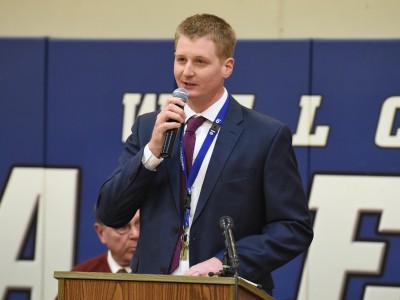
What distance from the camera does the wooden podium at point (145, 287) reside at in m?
2.82

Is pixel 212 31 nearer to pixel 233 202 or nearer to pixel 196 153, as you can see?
pixel 196 153

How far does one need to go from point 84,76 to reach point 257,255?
3.01 meters

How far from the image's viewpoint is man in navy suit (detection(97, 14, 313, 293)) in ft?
11.0

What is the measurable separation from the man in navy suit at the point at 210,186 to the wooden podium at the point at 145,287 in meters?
0.46

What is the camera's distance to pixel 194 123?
3.49 m

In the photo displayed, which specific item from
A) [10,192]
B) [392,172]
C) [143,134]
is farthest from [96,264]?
[143,134]

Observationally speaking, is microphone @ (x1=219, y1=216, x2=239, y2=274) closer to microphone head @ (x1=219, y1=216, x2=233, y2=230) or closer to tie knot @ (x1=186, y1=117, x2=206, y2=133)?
microphone head @ (x1=219, y1=216, x2=233, y2=230)

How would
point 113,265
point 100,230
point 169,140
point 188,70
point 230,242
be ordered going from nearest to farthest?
point 230,242 → point 169,140 → point 188,70 → point 113,265 → point 100,230

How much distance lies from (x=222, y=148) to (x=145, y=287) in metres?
0.72

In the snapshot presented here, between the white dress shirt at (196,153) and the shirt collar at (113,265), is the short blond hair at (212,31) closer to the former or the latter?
the white dress shirt at (196,153)

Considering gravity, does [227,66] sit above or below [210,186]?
above

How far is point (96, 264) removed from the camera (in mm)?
5703

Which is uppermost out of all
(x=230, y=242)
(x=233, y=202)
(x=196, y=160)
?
(x=196, y=160)

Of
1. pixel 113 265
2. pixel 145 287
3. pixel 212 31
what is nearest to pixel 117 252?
pixel 113 265
